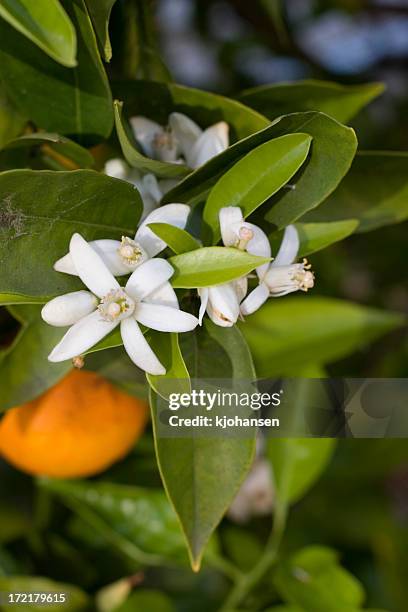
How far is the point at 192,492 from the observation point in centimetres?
46

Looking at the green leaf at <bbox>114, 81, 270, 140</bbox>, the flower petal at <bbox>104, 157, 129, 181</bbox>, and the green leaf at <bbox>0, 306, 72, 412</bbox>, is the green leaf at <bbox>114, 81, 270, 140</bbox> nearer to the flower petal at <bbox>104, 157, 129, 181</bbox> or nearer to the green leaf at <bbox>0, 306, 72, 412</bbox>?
the flower petal at <bbox>104, 157, 129, 181</bbox>

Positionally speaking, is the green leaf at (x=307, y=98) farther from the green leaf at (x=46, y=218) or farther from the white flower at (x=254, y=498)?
the white flower at (x=254, y=498)

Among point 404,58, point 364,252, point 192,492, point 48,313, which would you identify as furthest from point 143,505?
point 404,58

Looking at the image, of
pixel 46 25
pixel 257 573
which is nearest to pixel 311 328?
pixel 257 573

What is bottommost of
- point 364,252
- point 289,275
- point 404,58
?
point 364,252

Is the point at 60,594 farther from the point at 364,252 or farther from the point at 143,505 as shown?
the point at 364,252

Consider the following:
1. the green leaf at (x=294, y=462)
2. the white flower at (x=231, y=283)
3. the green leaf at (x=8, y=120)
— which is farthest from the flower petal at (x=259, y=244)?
the green leaf at (x=294, y=462)

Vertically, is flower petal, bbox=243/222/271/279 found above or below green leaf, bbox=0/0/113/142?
below

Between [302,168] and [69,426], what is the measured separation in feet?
0.96

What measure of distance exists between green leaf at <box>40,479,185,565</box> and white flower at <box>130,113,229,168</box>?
1.20 ft

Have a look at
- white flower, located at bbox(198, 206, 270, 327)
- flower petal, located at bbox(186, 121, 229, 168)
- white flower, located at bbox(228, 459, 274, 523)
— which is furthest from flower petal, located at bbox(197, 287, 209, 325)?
white flower, located at bbox(228, 459, 274, 523)

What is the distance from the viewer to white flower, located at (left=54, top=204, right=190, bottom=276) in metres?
0.41

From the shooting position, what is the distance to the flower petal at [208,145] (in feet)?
1.59

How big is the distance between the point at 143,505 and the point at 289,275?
0.38 m
